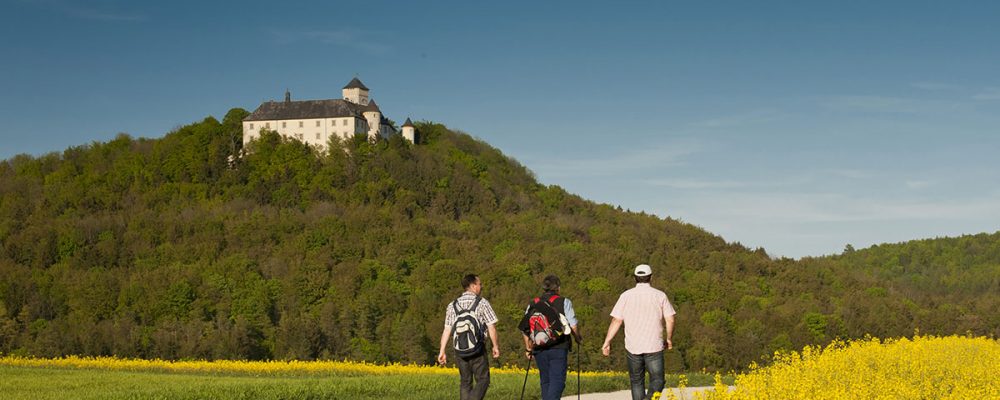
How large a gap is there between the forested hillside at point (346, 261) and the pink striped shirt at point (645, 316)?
55172 mm

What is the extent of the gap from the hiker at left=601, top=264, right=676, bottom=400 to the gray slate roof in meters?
120

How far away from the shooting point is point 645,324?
1772cm

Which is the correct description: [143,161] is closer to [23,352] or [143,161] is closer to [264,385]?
[23,352]

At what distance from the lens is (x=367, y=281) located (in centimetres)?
11838

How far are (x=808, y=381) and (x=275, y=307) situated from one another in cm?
9580

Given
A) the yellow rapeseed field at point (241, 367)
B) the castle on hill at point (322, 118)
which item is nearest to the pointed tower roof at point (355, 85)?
the castle on hill at point (322, 118)

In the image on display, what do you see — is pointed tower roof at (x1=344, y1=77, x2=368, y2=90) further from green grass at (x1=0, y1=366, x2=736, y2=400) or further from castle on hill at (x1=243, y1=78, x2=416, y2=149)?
green grass at (x1=0, y1=366, x2=736, y2=400)

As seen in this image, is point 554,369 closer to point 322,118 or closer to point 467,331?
point 467,331

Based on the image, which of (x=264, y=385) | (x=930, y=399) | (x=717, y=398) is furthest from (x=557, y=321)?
(x=264, y=385)

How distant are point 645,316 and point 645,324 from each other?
0.42 feet

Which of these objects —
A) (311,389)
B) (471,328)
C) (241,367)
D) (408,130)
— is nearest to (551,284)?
(471,328)

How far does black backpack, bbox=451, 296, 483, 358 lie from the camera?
59.5 ft

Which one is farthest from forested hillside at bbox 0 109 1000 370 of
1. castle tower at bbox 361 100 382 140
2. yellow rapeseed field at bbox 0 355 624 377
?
yellow rapeseed field at bbox 0 355 624 377

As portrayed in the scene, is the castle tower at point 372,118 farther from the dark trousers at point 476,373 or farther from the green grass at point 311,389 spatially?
the dark trousers at point 476,373
